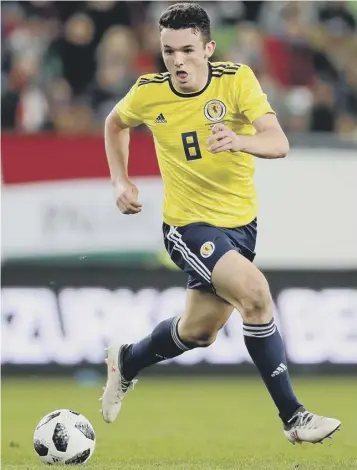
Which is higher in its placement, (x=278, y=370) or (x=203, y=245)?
(x=203, y=245)

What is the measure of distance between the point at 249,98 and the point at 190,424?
3.07 metres

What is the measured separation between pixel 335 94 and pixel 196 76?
6.18 meters

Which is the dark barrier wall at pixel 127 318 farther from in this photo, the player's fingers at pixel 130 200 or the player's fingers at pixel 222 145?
the player's fingers at pixel 222 145

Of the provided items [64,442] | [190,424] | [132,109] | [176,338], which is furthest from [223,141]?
[190,424]

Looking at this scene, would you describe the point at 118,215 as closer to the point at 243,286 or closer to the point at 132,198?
the point at 132,198

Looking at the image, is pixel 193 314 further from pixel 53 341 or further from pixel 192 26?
pixel 53 341

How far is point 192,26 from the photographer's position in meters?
6.12

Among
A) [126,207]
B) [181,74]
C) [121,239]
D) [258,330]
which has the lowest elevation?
[121,239]

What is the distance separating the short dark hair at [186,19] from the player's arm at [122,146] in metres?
0.56

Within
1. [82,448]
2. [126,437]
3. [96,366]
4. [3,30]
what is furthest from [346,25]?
[82,448]

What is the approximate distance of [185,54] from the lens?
20.0 ft

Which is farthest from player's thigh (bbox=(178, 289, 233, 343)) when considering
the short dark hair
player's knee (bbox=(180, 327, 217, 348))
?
the short dark hair

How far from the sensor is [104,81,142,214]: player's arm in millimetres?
6301

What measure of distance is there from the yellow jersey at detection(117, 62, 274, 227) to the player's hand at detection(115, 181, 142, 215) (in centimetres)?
26
